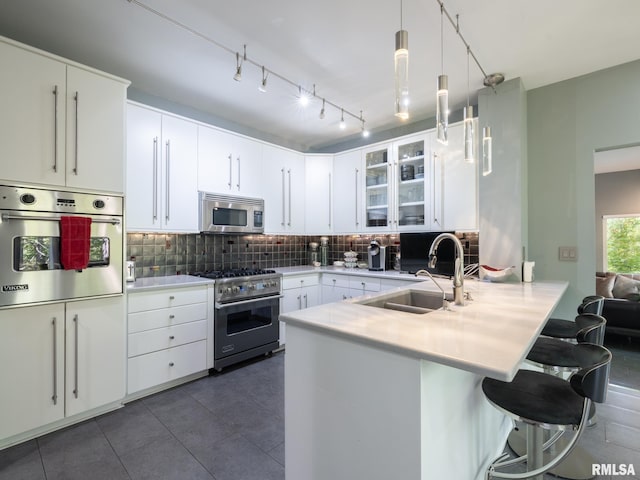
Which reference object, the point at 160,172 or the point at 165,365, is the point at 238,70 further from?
the point at 165,365

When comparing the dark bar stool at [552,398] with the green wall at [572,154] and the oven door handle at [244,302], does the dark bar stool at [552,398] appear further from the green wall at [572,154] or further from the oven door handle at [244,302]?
the oven door handle at [244,302]

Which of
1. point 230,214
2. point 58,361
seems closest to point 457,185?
point 230,214

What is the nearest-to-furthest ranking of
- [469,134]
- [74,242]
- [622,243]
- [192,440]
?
[469,134]
[192,440]
[74,242]
[622,243]

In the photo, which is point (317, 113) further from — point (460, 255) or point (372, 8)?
point (460, 255)

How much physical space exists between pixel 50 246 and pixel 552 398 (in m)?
2.98

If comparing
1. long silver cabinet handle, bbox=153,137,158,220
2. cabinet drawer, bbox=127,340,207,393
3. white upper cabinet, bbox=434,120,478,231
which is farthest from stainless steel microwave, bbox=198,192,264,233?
white upper cabinet, bbox=434,120,478,231

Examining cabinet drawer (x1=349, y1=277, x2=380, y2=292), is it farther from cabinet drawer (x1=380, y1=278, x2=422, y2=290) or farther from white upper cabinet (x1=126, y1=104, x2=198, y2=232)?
white upper cabinet (x1=126, y1=104, x2=198, y2=232)

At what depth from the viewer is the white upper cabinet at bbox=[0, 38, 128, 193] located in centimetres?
191

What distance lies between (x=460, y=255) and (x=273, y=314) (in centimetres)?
236

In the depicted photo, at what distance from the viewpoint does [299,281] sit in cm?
379

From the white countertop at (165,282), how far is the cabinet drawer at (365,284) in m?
1.64

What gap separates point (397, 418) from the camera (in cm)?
109

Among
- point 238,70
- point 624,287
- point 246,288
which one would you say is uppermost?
point 238,70

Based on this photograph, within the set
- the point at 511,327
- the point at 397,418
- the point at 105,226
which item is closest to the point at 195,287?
the point at 105,226
